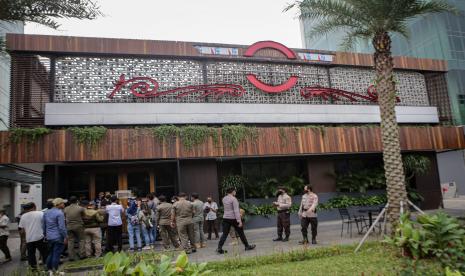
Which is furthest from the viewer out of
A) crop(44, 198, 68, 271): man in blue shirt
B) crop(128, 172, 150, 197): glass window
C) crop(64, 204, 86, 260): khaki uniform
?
crop(128, 172, 150, 197): glass window

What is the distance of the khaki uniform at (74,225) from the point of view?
35.3ft

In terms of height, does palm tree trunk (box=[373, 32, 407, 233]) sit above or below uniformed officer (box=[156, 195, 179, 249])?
above

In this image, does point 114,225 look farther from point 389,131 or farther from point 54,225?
point 389,131

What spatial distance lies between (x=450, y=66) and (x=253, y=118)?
2643 cm

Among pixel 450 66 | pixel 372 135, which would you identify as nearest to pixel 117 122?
pixel 372 135

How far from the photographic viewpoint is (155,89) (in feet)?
54.1

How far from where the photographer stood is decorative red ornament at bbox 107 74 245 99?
53.1 ft

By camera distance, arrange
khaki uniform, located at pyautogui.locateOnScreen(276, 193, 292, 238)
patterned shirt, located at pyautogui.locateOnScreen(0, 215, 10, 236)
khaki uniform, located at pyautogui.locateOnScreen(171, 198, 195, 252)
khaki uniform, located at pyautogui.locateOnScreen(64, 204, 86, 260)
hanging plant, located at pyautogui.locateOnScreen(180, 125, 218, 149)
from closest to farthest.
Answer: khaki uniform, located at pyautogui.locateOnScreen(64, 204, 86, 260) → khaki uniform, located at pyautogui.locateOnScreen(171, 198, 195, 252) → patterned shirt, located at pyautogui.locateOnScreen(0, 215, 10, 236) → khaki uniform, located at pyautogui.locateOnScreen(276, 193, 292, 238) → hanging plant, located at pyautogui.locateOnScreen(180, 125, 218, 149)

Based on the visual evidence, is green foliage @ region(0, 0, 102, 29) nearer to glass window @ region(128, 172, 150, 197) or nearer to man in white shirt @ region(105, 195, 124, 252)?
man in white shirt @ region(105, 195, 124, 252)

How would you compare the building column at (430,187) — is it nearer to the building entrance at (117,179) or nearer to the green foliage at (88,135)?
the building entrance at (117,179)

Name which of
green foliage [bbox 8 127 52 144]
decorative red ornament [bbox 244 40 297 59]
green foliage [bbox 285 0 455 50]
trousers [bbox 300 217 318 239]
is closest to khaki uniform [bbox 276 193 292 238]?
trousers [bbox 300 217 318 239]

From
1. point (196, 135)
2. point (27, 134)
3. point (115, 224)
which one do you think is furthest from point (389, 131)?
point (27, 134)

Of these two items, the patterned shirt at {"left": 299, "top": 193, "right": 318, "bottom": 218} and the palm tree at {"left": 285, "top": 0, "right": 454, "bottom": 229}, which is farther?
the patterned shirt at {"left": 299, "top": 193, "right": 318, "bottom": 218}

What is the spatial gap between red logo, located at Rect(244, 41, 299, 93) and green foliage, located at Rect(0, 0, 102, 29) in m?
9.06
